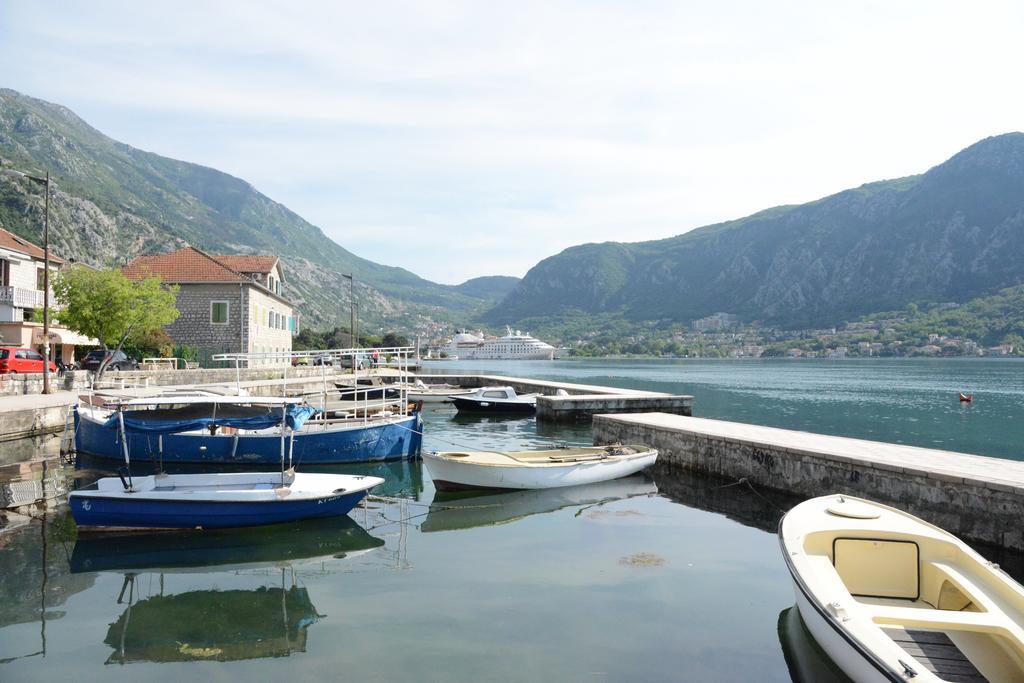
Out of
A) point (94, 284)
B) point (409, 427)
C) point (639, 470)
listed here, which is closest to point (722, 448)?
point (639, 470)

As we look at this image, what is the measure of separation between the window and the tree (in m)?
8.53

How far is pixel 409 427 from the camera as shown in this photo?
18.4 meters

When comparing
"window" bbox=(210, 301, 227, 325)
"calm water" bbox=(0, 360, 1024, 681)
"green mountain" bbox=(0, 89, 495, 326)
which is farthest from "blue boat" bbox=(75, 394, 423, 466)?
"green mountain" bbox=(0, 89, 495, 326)

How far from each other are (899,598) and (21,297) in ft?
148

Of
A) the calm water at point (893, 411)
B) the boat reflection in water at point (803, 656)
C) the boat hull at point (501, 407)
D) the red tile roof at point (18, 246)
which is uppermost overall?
the red tile roof at point (18, 246)

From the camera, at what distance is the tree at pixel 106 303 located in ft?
100

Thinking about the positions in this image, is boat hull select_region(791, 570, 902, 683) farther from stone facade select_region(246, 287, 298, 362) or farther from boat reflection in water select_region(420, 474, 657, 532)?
stone facade select_region(246, 287, 298, 362)

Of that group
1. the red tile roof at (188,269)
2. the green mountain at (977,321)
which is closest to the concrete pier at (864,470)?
the red tile roof at (188,269)

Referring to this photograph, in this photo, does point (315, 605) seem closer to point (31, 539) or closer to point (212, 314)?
point (31, 539)

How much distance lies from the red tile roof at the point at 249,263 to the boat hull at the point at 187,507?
35585 mm

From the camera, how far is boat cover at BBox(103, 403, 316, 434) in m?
14.2

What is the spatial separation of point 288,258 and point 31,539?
641 feet

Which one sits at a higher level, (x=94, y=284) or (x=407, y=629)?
(x=94, y=284)

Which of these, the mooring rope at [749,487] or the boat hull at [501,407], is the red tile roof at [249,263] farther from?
the mooring rope at [749,487]
